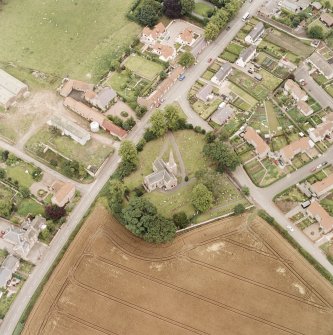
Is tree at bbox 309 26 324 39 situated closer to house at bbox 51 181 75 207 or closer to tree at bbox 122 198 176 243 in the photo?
tree at bbox 122 198 176 243

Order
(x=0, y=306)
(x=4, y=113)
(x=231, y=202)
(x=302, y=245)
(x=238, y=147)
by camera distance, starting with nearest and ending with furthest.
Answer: (x=0, y=306)
(x=302, y=245)
(x=231, y=202)
(x=238, y=147)
(x=4, y=113)

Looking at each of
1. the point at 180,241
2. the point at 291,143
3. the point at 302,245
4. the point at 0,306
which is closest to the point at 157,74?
the point at 291,143

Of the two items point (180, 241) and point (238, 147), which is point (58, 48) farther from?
point (180, 241)

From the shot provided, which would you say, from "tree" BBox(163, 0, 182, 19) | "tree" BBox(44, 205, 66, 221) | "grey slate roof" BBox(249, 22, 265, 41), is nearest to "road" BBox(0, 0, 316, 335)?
"tree" BBox(44, 205, 66, 221)

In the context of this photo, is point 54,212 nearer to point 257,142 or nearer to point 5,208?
point 5,208

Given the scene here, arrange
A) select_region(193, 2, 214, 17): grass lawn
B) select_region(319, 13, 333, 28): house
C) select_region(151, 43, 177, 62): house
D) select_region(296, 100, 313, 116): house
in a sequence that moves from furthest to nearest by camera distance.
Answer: select_region(193, 2, 214, 17): grass lawn, select_region(319, 13, 333, 28): house, select_region(151, 43, 177, 62): house, select_region(296, 100, 313, 116): house

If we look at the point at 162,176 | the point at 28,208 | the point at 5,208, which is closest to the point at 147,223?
the point at 162,176

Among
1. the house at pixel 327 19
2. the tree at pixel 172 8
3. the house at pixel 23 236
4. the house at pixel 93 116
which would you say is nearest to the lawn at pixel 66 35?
the tree at pixel 172 8
